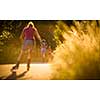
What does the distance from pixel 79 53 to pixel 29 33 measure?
523mm

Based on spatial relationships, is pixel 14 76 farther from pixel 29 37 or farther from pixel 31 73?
pixel 29 37

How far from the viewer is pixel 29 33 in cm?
210

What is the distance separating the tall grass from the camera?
2.04 m

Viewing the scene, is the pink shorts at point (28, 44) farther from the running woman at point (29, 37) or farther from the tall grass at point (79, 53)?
the tall grass at point (79, 53)

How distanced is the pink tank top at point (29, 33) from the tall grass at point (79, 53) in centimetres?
28

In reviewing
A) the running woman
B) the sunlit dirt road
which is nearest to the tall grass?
the sunlit dirt road

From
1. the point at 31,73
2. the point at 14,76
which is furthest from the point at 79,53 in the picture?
the point at 14,76

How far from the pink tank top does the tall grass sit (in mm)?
284

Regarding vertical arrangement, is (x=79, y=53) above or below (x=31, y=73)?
above

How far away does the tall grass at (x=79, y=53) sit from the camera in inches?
80.1
